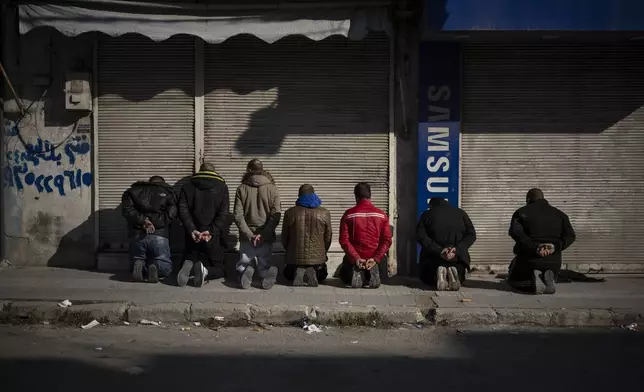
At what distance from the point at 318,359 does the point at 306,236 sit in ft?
9.73

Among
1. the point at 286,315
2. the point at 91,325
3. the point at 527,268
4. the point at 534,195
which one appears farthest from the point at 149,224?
the point at 534,195

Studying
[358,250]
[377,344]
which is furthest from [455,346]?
[358,250]

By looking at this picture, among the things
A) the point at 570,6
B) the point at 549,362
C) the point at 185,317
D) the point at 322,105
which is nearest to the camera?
the point at 549,362

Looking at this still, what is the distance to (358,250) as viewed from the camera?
10.0m

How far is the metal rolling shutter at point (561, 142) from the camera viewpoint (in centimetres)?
1098

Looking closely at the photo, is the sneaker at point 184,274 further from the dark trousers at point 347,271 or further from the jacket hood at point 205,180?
the dark trousers at point 347,271

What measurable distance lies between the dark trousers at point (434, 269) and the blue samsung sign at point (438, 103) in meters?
1.39

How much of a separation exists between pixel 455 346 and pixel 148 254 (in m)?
4.42

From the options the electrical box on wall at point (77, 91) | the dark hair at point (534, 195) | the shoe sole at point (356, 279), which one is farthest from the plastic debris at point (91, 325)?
the dark hair at point (534, 195)

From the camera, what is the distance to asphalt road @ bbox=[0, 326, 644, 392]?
645 cm

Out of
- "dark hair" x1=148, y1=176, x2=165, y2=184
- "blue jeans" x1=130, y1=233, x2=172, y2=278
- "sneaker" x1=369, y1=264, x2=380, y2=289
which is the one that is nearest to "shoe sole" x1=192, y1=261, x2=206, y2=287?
"blue jeans" x1=130, y1=233, x2=172, y2=278

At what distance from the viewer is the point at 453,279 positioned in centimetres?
994

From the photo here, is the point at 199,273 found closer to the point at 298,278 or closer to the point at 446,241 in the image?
the point at 298,278

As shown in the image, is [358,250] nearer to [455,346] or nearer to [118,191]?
[455,346]
